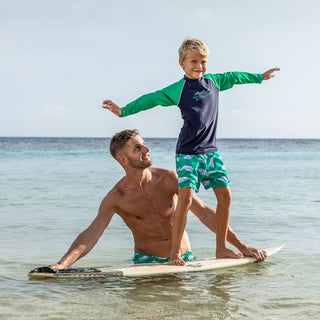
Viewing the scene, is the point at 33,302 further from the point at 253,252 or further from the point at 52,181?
the point at 52,181

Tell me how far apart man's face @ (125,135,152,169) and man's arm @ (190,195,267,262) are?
55 cm

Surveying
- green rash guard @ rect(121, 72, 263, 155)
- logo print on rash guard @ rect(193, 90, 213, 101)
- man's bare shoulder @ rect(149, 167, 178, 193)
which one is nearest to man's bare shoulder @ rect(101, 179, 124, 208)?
man's bare shoulder @ rect(149, 167, 178, 193)

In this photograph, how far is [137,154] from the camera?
4840 mm

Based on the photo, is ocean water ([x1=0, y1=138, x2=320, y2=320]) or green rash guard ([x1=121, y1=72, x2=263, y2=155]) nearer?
ocean water ([x1=0, y1=138, x2=320, y2=320])

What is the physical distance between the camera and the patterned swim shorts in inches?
185

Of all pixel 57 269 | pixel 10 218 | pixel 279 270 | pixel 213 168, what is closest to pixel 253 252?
pixel 279 270

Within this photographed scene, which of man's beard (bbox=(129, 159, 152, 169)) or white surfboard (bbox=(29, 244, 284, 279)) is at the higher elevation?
man's beard (bbox=(129, 159, 152, 169))

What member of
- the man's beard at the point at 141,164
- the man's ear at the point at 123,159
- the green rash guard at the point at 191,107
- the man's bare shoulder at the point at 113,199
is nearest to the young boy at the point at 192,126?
the green rash guard at the point at 191,107

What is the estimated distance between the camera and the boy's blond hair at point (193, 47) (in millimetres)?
4660

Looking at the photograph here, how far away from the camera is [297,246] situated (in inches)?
242

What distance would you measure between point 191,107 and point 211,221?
106 cm

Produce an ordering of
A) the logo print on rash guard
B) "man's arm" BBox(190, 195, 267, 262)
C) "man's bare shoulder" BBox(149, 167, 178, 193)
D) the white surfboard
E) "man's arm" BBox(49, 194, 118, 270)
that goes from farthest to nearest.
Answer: "man's arm" BBox(190, 195, 267, 262), "man's bare shoulder" BBox(149, 167, 178, 193), the logo print on rash guard, "man's arm" BBox(49, 194, 118, 270), the white surfboard

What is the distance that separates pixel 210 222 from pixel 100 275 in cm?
109

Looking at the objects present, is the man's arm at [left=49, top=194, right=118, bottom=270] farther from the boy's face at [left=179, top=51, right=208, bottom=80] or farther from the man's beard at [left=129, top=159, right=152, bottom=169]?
the boy's face at [left=179, top=51, right=208, bottom=80]
